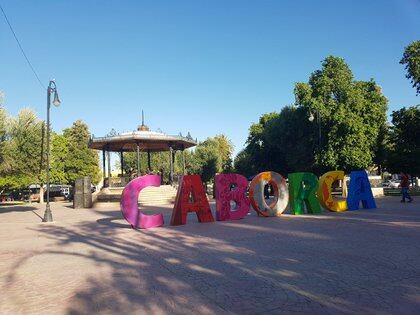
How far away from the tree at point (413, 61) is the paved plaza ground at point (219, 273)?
27194mm

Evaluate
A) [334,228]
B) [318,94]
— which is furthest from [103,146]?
[334,228]

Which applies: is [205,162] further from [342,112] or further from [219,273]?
[219,273]

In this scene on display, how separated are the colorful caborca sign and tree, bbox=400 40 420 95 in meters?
20.4

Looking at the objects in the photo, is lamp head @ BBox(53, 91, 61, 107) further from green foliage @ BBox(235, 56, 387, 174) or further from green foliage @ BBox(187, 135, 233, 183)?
green foliage @ BBox(187, 135, 233, 183)

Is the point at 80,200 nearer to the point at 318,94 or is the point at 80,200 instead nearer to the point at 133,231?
the point at 133,231

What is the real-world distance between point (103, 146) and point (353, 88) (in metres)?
22.9

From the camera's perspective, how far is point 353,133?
110 feet

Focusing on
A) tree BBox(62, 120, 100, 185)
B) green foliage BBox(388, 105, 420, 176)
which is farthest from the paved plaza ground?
tree BBox(62, 120, 100, 185)

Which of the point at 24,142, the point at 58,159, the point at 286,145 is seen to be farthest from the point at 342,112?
the point at 58,159

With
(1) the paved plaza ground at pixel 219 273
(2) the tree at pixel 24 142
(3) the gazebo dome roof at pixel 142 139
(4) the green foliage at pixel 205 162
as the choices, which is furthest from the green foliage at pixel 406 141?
(4) the green foliage at pixel 205 162

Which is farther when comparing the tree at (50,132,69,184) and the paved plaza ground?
the tree at (50,132,69,184)

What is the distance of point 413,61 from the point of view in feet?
111

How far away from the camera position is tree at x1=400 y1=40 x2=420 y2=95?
33625 millimetres

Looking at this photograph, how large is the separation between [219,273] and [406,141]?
34266 millimetres
